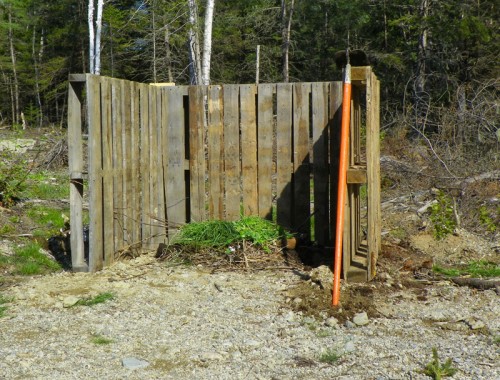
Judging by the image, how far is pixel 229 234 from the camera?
768 centimetres

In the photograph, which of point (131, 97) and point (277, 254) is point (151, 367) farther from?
point (131, 97)

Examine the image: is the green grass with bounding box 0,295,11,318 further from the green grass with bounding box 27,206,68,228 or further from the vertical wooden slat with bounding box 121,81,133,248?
the green grass with bounding box 27,206,68,228

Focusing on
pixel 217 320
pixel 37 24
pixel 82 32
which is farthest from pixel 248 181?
pixel 37 24

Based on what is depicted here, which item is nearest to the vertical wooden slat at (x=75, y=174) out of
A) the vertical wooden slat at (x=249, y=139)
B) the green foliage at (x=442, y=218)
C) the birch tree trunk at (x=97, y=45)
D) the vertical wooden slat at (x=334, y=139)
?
the vertical wooden slat at (x=249, y=139)

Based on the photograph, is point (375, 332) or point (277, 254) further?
point (277, 254)

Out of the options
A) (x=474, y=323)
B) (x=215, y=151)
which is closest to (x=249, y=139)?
(x=215, y=151)

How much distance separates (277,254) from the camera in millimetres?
7656

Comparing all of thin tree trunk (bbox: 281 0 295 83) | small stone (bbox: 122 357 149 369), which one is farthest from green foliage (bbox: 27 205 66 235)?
thin tree trunk (bbox: 281 0 295 83)

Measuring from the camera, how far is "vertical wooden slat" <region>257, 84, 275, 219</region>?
26.5ft

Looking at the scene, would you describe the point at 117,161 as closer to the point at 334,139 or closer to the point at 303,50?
the point at 334,139

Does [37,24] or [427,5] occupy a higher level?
[37,24]

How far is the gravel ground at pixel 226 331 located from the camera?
4574mm

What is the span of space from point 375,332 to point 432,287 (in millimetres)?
1495

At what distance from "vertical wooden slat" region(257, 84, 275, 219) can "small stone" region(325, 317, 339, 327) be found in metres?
2.74
